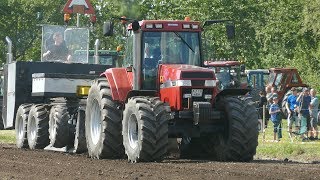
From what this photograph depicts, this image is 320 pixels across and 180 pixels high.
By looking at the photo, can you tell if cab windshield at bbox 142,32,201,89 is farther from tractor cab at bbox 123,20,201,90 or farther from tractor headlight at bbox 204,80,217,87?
tractor headlight at bbox 204,80,217,87

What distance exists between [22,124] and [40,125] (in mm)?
1581

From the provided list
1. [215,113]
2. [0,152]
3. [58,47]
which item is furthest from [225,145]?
[58,47]

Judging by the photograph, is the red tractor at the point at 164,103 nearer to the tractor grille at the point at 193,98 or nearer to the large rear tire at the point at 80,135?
the tractor grille at the point at 193,98

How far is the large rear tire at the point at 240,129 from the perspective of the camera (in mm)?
18469

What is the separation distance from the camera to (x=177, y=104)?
18703 mm

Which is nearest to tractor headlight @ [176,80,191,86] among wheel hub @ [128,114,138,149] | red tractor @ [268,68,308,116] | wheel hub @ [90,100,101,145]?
wheel hub @ [128,114,138,149]

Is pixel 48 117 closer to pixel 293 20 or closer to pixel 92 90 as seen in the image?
pixel 92 90

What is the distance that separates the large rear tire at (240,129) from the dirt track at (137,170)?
2.49 ft

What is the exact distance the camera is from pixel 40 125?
23.5 meters

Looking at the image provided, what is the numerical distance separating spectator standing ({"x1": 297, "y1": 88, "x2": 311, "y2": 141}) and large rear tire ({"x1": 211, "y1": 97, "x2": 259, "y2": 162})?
818 centimetres

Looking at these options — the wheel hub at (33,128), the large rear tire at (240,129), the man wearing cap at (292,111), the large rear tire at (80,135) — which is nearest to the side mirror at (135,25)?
the large rear tire at (240,129)

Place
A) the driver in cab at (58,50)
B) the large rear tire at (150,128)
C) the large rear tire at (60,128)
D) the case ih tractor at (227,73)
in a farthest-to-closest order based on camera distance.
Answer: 1. the case ih tractor at (227,73)
2. the driver in cab at (58,50)
3. the large rear tire at (60,128)
4. the large rear tire at (150,128)

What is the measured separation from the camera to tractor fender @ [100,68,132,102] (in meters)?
19.2

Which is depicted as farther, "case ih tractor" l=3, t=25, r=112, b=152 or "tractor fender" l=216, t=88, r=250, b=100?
"case ih tractor" l=3, t=25, r=112, b=152
